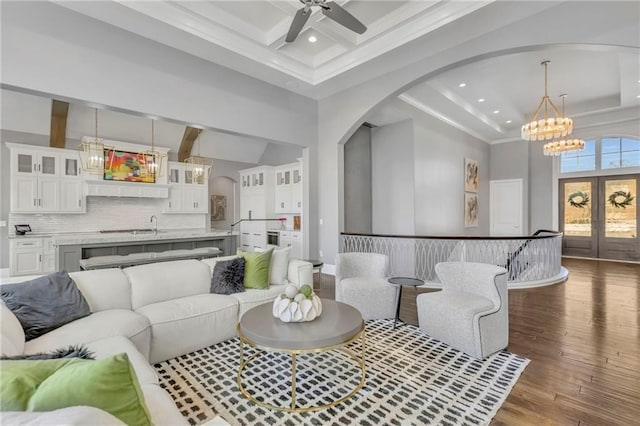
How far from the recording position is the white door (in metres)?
9.27

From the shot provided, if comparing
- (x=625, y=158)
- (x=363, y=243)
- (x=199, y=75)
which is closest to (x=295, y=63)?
(x=199, y=75)

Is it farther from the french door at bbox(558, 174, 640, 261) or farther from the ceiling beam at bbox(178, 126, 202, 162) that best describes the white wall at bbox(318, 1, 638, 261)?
the french door at bbox(558, 174, 640, 261)

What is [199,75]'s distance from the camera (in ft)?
15.2

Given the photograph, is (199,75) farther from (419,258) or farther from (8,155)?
(419,258)

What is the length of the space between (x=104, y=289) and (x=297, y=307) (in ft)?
6.12

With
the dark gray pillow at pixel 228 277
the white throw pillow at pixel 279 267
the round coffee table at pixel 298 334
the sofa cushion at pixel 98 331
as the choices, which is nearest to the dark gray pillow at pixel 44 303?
→ the sofa cushion at pixel 98 331

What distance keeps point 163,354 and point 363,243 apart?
13.4 feet

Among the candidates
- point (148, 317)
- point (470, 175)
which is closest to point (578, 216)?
point (470, 175)

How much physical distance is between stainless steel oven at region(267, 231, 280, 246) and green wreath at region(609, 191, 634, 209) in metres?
8.83

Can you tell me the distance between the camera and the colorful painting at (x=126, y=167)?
269 inches

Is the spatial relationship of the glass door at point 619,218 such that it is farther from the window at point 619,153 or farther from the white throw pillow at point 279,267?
the white throw pillow at point 279,267

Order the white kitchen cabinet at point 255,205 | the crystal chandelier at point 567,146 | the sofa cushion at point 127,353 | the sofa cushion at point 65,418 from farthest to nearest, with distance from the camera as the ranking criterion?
the white kitchen cabinet at point 255,205 < the crystal chandelier at point 567,146 < the sofa cushion at point 127,353 < the sofa cushion at point 65,418

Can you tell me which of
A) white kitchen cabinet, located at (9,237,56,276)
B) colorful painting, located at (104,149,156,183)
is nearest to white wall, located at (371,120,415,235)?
colorful painting, located at (104,149,156,183)

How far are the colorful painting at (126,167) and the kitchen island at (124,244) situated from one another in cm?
130
